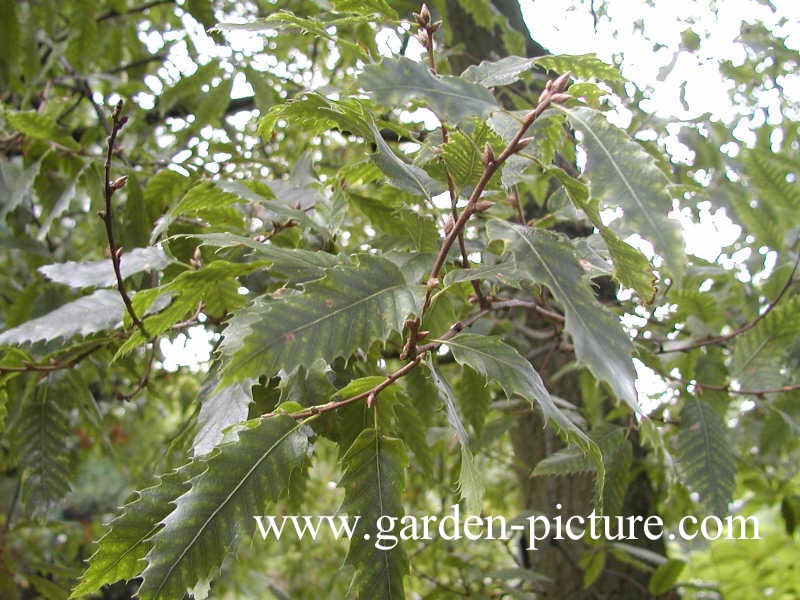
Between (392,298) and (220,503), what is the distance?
25cm

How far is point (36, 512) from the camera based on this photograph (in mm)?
1254

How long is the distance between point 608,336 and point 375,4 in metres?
0.52

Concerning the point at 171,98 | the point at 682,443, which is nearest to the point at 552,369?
the point at 682,443

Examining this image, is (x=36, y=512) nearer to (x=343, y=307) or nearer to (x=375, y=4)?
(x=343, y=307)

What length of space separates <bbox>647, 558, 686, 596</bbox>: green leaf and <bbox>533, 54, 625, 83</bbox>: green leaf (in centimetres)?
110

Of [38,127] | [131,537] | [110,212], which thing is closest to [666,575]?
[131,537]

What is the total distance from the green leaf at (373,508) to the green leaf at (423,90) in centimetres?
33

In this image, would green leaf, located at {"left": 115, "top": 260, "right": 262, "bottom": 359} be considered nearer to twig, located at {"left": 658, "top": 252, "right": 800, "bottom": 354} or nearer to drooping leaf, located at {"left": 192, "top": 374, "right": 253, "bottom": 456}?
drooping leaf, located at {"left": 192, "top": 374, "right": 253, "bottom": 456}

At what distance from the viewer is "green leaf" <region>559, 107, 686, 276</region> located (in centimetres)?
62

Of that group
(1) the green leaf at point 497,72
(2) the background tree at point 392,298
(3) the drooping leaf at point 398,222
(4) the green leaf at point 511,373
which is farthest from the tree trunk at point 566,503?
(4) the green leaf at point 511,373

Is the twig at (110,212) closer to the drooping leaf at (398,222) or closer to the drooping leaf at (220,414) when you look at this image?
the drooping leaf at (220,414)

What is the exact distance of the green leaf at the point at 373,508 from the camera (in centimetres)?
74

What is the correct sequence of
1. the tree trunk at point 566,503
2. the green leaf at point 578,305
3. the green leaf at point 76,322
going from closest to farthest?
the green leaf at point 578,305
the green leaf at point 76,322
the tree trunk at point 566,503

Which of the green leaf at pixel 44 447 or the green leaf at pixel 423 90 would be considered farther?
the green leaf at pixel 44 447
